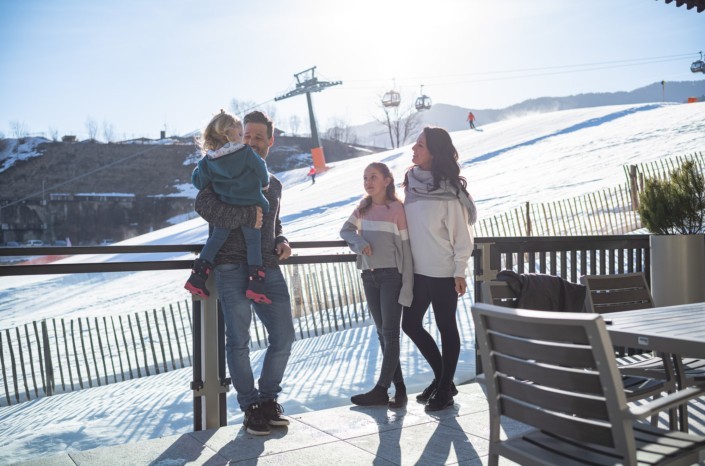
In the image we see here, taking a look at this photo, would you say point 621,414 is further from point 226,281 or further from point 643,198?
point 643,198

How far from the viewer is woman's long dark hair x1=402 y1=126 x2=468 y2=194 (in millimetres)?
4273

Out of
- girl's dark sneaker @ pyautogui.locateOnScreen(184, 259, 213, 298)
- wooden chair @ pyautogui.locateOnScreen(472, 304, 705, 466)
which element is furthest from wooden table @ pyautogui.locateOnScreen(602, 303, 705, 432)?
girl's dark sneaker @ pyautogui.locateOnScreen(184, 259, 213, 298)

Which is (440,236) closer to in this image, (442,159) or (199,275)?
(442,159)

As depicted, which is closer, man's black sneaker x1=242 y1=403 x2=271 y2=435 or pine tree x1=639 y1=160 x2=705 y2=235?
man's black sneaker x1=242 y1=403 x2=271 y2=435

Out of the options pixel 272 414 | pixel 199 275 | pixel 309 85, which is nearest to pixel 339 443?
pixel 272 414

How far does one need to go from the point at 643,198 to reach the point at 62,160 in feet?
328

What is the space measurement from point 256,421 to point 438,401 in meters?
1.21

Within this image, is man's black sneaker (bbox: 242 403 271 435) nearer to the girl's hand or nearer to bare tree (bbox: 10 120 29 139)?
the girl's hand

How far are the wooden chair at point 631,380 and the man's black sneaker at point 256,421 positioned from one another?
55.4 inches

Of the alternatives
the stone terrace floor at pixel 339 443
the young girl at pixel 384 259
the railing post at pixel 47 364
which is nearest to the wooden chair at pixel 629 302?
the stone terrace floor at pixel 339 443

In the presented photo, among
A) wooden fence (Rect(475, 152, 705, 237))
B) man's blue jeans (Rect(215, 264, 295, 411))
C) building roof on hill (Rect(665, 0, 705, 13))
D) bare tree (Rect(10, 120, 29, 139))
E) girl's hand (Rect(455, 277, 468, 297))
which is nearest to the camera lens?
man's blue jeans (Rect(215, 264, 295, 411))

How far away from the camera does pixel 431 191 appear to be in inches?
169

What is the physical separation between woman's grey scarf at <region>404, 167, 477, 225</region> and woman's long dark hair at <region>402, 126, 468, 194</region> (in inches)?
1.2

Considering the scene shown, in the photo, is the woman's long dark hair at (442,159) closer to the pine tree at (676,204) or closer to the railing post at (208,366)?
the railing post at (208,366)
